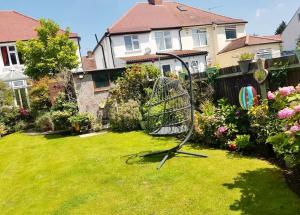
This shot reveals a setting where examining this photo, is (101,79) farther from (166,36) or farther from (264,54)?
(166,36)

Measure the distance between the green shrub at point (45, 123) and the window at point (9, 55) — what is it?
10.5 metres

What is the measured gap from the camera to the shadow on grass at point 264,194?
4.57 m

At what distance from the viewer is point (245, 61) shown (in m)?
8.40

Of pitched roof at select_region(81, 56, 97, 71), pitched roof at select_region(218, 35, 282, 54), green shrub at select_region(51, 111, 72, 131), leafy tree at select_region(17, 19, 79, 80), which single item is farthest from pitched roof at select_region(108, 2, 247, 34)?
green shrub at select_region(51, 111, 72, 131)

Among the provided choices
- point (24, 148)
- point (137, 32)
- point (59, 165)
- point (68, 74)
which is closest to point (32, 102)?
point (68, 74)

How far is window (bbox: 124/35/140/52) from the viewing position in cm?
2639

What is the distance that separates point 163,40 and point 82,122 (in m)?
16.3

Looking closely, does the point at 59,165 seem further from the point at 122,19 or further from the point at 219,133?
the point at 122,19

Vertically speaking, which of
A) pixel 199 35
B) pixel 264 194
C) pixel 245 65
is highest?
pixel 199 35

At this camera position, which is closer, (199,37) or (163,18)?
(163,18)

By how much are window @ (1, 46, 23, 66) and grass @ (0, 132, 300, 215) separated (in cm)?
1692

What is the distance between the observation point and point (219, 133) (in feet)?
27.0

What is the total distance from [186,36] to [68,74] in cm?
1691

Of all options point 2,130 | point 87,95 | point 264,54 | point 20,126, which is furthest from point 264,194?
point 264,54
